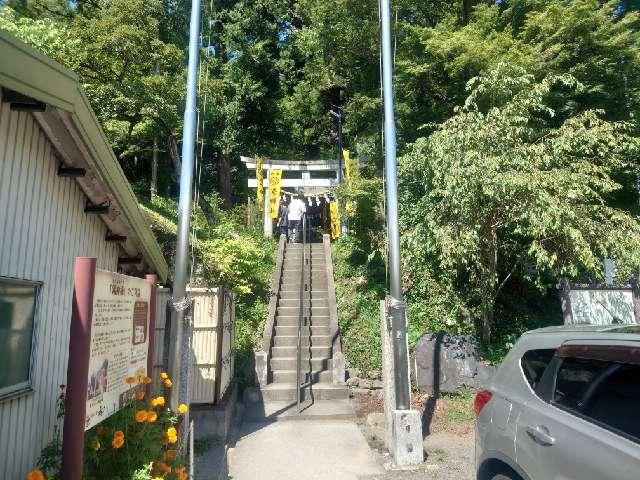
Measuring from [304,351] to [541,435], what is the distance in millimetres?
7755

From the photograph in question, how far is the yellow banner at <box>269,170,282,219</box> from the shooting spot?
66.3 feet

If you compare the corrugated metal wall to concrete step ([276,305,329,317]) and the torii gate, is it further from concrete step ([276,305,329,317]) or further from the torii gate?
the torii gate

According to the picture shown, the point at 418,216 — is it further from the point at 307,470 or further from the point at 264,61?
the point at 264,61

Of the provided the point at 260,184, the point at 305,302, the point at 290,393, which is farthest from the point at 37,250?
the point at 260,184

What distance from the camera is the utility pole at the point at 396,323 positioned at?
6.15 meters

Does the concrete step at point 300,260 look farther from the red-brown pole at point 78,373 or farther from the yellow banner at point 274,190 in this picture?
the red-brown pole at point 78,373

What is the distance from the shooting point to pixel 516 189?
779 centimetres

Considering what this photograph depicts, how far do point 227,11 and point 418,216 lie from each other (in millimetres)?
18082

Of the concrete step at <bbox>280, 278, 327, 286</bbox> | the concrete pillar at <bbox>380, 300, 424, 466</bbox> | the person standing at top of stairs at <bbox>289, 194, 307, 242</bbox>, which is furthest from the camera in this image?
the person standing at top of stairs at <bbox>289, 194, 307, 242</bbox>

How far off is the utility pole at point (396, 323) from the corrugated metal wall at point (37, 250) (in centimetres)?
379

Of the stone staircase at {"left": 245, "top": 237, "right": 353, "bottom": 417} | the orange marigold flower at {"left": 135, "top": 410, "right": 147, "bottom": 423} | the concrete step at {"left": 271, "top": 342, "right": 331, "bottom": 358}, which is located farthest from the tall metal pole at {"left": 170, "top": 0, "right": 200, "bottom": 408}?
the concrete step at {"left": 271, "top": 342, "right": 331, "bottom": 358}

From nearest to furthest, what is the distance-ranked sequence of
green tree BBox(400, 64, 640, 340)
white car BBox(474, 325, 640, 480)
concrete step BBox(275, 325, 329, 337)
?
white car BBox(474, 325, 640, 480) → green tree BBox(400, 64, 640, 340) → concrete step BBox(275, 325, 329, 337)

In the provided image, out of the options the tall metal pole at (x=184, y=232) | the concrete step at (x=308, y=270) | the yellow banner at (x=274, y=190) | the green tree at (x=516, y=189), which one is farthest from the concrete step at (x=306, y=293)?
the tall metal pole at (x=184, y=232)

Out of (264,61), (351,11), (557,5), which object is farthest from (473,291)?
(264,61)
